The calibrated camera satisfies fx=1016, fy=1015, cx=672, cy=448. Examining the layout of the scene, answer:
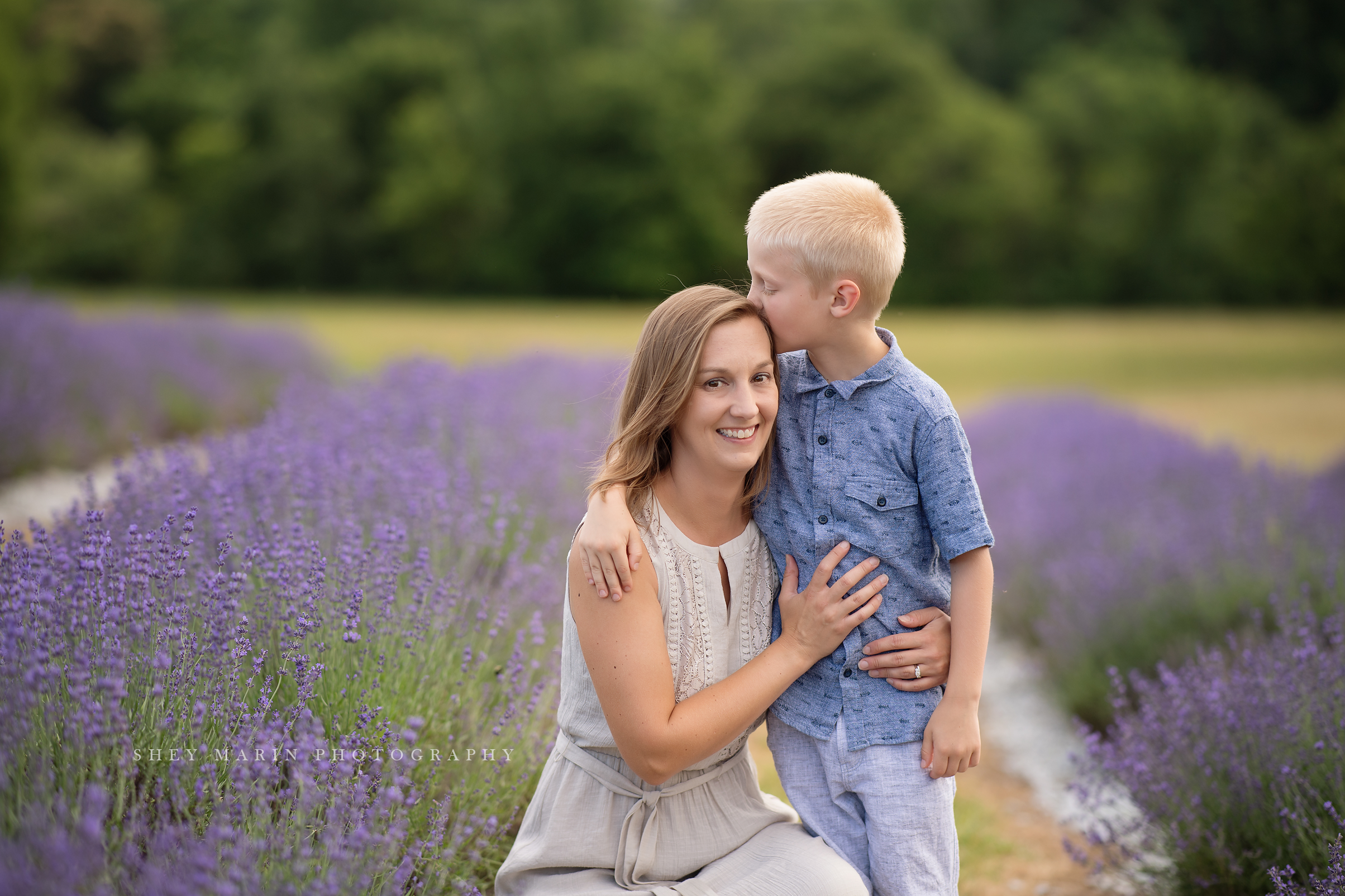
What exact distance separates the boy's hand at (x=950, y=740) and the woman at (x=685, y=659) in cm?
20

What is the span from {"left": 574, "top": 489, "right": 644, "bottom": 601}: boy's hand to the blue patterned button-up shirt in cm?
33

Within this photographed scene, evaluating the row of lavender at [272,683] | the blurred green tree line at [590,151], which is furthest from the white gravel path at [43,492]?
the blurred green tree line at [590,151]

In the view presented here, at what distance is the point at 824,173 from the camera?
1.78 metres

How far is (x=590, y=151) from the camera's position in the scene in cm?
2464

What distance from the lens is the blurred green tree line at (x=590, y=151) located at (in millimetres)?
22609

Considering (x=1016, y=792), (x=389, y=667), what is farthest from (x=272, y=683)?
(x=1016, y=792)

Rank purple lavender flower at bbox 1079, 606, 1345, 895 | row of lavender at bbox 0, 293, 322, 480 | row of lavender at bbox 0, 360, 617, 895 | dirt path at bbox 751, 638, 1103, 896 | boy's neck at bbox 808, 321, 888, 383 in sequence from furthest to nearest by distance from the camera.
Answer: row of lavender at bbox 0, 293, 322, 480 < dirt path at bbox 751, 638, 1103, 896 < purple lavender flower at bbox 1079, 606, 1345, 895 < boy's neck at bbox 808, 321, 888, 383 < row of lavender at bbox 0, 360, 617, 895

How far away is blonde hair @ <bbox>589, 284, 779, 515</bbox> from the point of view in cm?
168

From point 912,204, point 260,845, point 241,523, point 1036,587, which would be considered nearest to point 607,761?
point 260,845

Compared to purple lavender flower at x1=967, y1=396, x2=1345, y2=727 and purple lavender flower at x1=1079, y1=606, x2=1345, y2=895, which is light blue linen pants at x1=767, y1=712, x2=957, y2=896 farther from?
purple lavender flower at x1=967, y1=396, x2=1345, y2=727

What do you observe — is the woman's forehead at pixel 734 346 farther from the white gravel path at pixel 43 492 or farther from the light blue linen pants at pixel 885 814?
the white gravel path at pixel 43 492

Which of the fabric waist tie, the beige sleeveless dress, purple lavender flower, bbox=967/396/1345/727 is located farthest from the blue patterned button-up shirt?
purple lavender flower, bbox=967/396/1345/727

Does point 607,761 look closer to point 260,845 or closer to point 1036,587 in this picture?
point 260,845

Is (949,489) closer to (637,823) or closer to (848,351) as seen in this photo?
(848,351)
